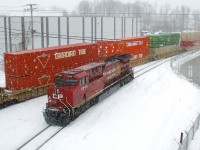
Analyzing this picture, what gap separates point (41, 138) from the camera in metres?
18.1

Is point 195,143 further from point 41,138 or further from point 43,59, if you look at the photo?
point 43,59

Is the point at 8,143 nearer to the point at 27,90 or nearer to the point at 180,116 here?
the point at 27,90

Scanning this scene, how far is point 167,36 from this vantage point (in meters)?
51.9

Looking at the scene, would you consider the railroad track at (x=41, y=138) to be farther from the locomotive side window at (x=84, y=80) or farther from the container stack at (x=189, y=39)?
the container stack at (x=189, y=39)

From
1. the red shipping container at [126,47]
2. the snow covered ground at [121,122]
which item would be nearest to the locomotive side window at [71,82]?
the snow covered ground at [121,122]

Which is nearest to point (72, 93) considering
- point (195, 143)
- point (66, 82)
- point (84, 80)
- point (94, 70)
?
point (66, 82)

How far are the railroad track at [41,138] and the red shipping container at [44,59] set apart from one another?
6895 millimetres

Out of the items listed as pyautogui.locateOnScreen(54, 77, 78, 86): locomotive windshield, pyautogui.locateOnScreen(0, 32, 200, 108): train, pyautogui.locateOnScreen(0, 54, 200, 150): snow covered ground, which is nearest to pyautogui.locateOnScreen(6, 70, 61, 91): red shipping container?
pyautogui.locateOnScreen(0, 32, 200, 108): train

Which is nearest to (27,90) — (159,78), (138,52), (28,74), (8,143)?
(28,74)

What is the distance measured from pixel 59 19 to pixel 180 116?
3223 cm

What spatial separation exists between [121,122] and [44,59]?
9.73 metres

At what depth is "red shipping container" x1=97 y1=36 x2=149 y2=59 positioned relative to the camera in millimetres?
36463

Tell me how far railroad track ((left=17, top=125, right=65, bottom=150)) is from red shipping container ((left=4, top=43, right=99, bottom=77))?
6.90 metres

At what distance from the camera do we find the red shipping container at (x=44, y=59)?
79.9 ft
